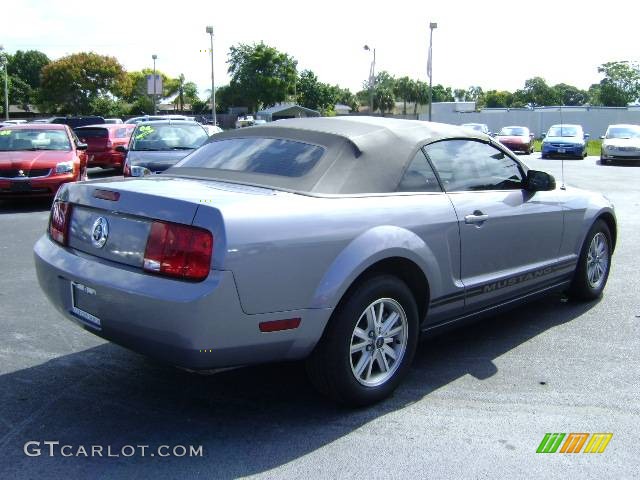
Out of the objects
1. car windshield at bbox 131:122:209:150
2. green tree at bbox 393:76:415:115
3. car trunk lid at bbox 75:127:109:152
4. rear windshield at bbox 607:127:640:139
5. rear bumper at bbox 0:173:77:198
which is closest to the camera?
rear bumper at bbox 0:173:77:198

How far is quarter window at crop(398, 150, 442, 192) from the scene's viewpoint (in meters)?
4.11

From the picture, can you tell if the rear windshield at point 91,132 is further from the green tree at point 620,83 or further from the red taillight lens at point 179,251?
the green tree at point 620,83

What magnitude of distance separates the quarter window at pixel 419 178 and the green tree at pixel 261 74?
6707 cm

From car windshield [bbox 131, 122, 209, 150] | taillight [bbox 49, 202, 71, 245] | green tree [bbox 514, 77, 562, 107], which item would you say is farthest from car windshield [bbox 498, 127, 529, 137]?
green tree [bbox 514, 77, 562, 107]

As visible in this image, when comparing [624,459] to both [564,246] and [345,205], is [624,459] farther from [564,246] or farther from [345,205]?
[564,246]

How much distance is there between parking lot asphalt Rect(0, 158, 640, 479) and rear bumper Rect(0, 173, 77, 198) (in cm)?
657

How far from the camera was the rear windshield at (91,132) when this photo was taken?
62.0 ft

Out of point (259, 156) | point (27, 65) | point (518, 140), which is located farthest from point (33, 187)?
point (27, 65)

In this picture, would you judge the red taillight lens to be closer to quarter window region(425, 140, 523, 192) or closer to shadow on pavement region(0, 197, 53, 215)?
quarter window region(425, 140, 523, 192)

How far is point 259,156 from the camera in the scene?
4.23m

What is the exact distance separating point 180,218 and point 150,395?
1.26m

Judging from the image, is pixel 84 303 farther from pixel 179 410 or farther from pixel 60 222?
pixel 179 410

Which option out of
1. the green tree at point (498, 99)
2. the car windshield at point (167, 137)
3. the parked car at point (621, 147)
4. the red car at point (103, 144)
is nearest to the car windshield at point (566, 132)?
the parked car at point (621, 147)

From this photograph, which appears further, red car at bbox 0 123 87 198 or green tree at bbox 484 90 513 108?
green tree at bbox 484 90 513 108
